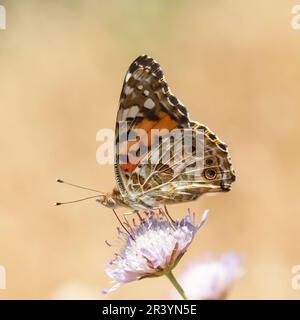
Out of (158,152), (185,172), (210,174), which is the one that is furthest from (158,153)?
(210,174)

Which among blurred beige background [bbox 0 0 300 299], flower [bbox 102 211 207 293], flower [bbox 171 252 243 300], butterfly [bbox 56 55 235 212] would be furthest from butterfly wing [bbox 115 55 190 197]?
blurred beige background [bbox 0 0 300 299]

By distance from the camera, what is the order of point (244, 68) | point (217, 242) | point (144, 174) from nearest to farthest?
1. point (144, 174)
2. point (217, 242)
3. point (244, 68)

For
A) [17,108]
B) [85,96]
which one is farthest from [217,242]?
[17,108]

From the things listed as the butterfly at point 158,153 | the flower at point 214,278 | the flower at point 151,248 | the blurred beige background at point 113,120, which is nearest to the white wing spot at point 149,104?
the butterfly at point 158,153

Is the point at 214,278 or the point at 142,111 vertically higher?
the point at 142,111

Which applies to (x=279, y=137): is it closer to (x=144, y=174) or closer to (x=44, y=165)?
(x=44, y=165)

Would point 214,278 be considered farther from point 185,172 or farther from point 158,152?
point 158,152
